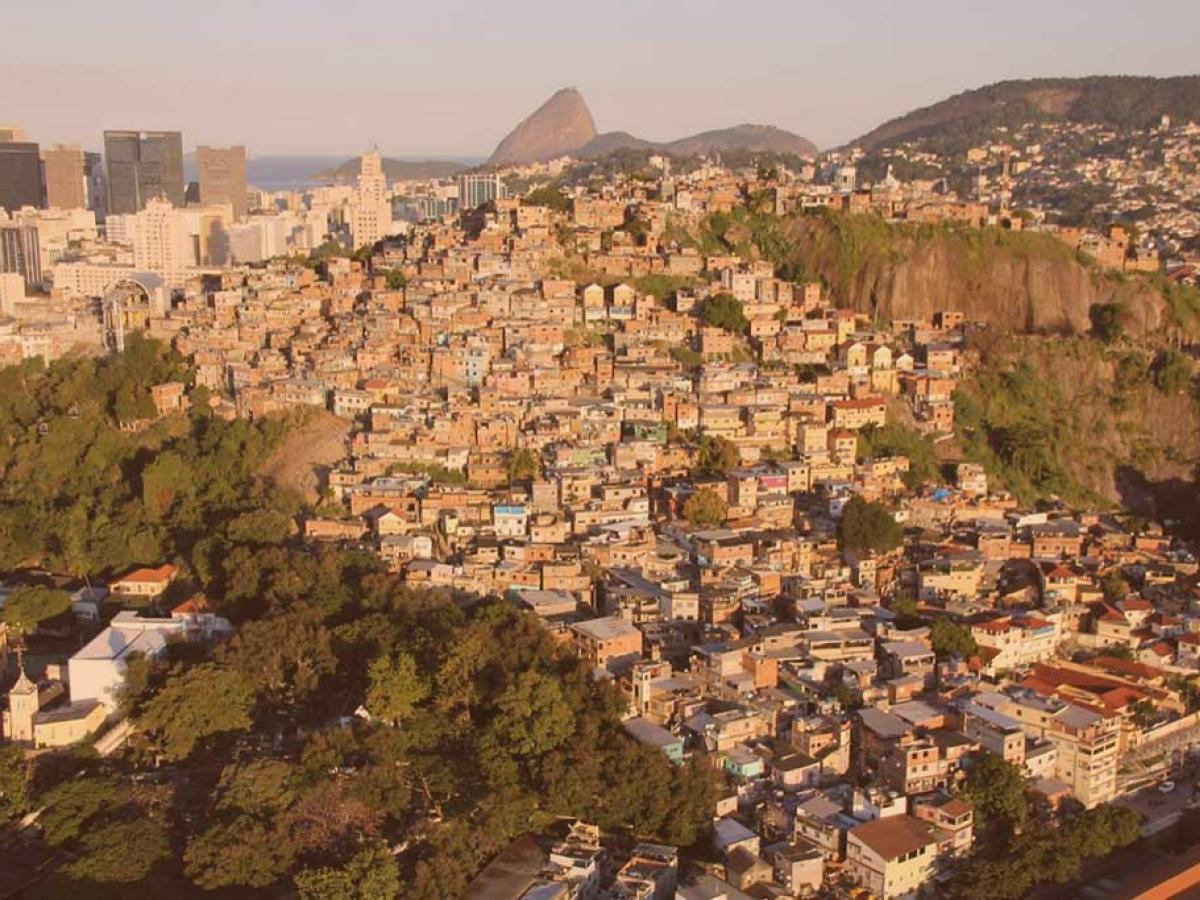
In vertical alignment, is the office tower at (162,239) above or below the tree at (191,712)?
above

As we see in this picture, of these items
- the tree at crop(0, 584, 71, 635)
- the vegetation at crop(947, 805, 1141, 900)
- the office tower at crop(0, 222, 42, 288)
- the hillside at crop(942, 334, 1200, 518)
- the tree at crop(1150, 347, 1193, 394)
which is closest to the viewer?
the vegetation at crop(947, 805, 1141, 900)

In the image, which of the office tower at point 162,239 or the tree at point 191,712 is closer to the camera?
the tree at point 191,712

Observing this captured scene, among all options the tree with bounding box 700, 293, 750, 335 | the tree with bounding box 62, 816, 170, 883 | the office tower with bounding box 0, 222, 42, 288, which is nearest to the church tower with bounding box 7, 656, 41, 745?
the tree with bounding box 62, 816, 170, 883

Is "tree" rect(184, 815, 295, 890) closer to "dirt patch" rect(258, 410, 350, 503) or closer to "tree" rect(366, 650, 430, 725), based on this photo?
"tree" rect(366, 650, 430, 725)

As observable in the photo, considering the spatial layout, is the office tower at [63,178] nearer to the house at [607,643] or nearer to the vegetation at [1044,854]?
the house at [607,643]

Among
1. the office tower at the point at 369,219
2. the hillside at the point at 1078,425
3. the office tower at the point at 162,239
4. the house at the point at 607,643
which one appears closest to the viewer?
the house at the point at 607,643

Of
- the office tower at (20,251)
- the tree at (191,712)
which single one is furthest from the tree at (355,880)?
the office tower at (20,251)
